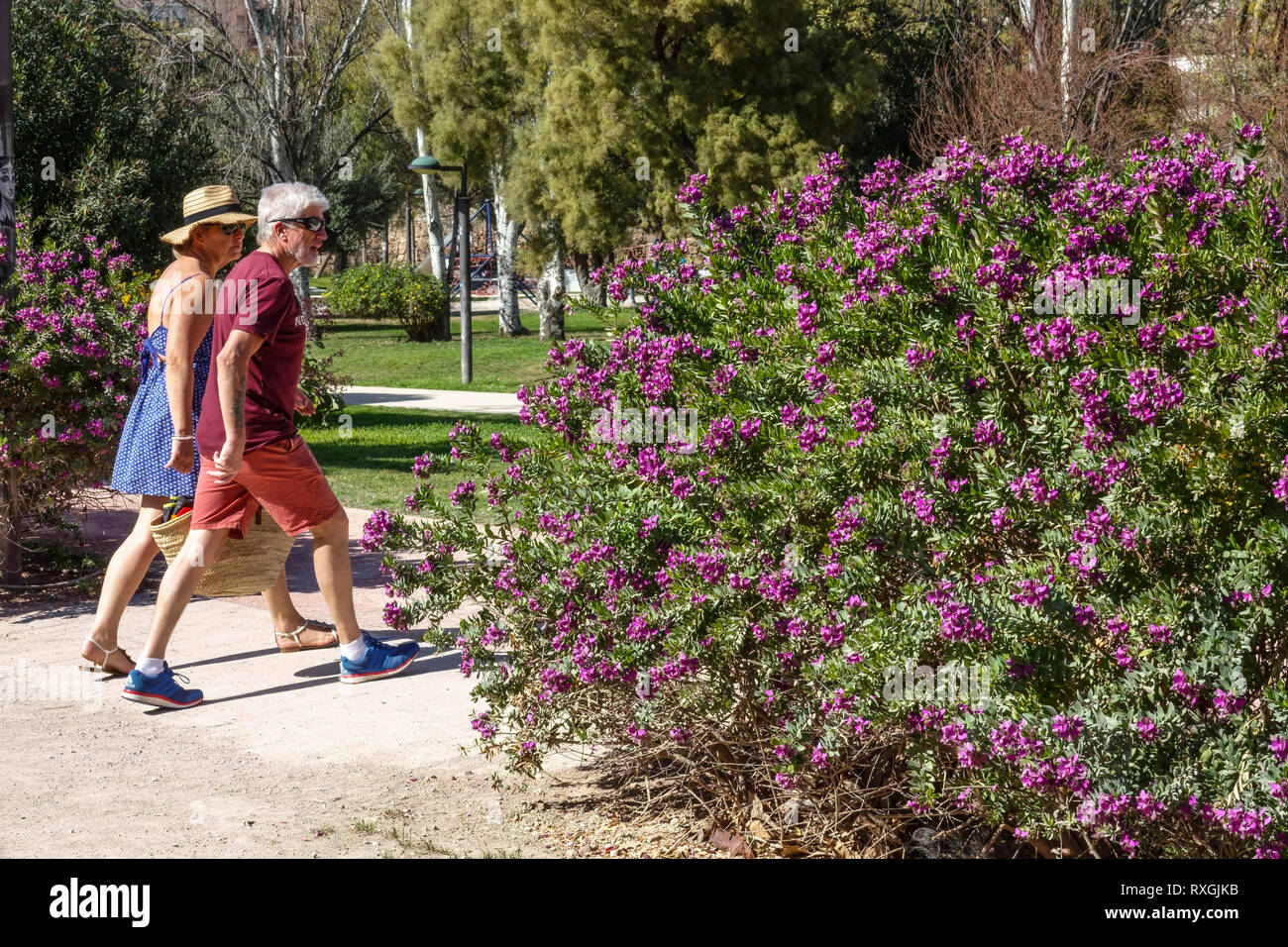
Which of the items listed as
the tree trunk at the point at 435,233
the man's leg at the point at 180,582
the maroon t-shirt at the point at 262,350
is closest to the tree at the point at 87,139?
the maroon t-shirt at the point at 262,350

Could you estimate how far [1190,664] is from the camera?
9.55 ft

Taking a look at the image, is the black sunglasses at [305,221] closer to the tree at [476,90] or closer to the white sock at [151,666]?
the white sock at [151,666]

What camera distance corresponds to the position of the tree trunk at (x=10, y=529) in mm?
6652

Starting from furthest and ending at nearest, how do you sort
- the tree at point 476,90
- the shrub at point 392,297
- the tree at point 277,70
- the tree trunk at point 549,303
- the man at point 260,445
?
the shrub at point 392,297 → the tree trunk at point 549,303 → the tree at point 476,90 → the tree at point 277,70 → the man at point 260,445

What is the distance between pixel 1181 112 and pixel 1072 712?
15464mm

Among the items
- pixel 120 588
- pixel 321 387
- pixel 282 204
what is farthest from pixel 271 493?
pixel 321 387

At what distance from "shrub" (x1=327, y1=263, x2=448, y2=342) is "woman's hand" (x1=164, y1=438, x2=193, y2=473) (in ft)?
86.9

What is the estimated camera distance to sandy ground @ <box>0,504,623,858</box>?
3.88m

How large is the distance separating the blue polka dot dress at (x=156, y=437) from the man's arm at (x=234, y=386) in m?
0.56

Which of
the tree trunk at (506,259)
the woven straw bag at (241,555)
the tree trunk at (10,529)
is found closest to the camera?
the woven straw bag at (241,555)

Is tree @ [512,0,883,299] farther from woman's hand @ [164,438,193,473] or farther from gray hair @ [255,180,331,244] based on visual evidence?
woman's hand @ [164,438,193,473]

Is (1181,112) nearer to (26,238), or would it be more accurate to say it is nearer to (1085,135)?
(1085,135)

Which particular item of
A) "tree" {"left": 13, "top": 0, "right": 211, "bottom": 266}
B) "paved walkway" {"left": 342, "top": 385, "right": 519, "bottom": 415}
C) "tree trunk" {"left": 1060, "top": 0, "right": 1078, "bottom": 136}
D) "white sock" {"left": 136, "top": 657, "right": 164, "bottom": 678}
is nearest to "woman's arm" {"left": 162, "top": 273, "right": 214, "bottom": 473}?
"white sock" {"left": 136, "top": 657, "right": 164, "bottom": 678}
